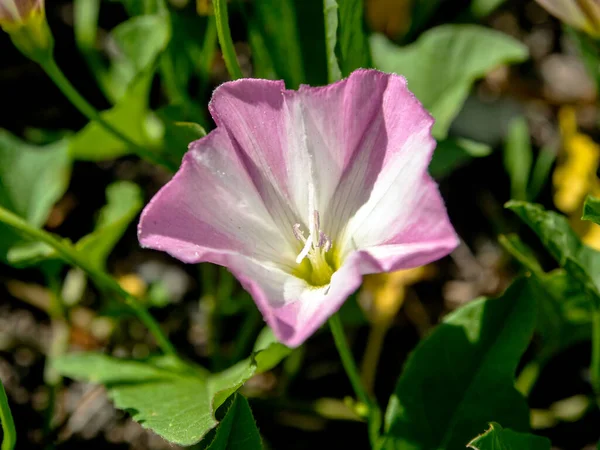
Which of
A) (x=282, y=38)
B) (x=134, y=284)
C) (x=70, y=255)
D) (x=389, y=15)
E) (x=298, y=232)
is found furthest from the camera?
(x=389, y=15)

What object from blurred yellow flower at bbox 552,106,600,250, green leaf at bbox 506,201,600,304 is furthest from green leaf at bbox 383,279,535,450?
blurred yellow flower at bbox 552,106,600,250

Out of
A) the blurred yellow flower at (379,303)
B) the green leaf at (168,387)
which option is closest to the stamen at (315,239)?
the green leaf at (168,387)

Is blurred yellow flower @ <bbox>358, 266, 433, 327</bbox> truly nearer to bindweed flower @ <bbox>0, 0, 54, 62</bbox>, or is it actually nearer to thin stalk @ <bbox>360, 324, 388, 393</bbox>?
thin stalk @ <bbox>360, 324, 388, 393</bbox>

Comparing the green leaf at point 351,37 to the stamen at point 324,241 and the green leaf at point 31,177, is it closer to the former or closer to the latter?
the stamen at point 324,241

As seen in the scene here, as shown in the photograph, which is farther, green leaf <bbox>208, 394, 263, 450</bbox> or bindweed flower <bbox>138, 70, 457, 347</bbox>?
green leaf <bbox>208, 394, 263, 450</bbox>

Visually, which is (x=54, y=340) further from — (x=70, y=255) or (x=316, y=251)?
(x=316, y=251)

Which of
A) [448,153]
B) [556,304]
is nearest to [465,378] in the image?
[556,304]
